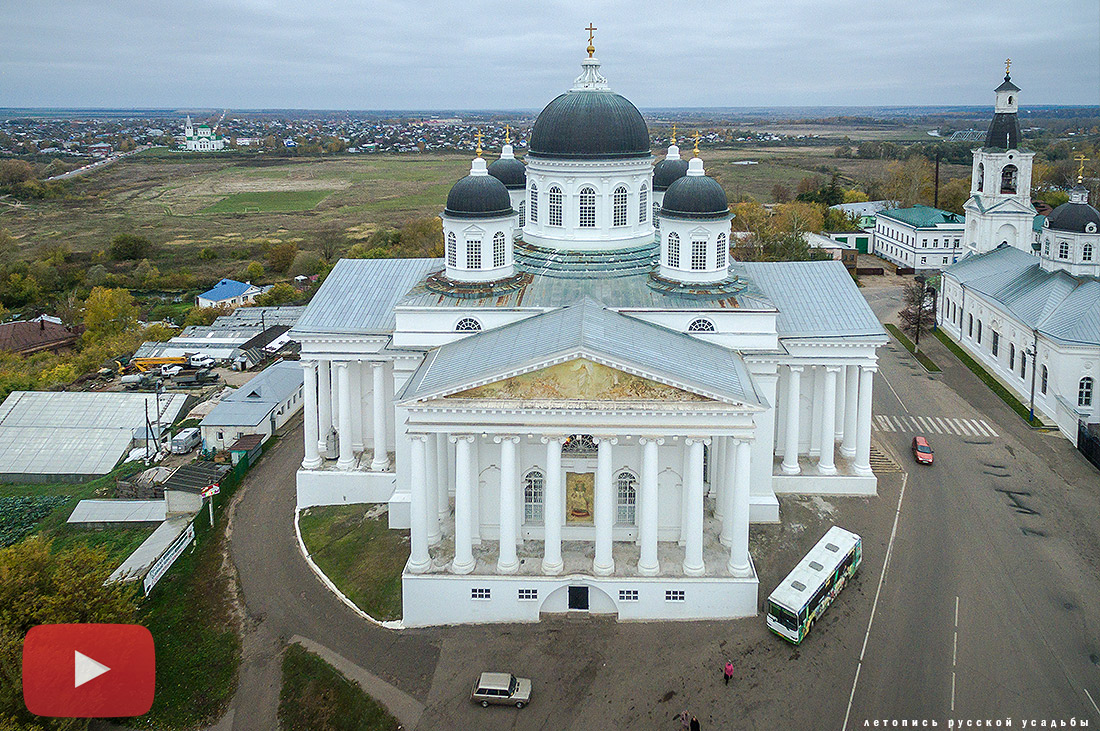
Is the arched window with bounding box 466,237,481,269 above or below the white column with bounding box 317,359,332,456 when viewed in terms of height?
above

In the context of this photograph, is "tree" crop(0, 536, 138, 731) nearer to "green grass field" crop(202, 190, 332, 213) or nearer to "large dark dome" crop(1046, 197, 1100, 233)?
"large dark dome" crop(1046, 197, 1100, 233)

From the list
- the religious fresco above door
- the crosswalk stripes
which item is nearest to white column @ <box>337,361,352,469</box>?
the religious fresco above door

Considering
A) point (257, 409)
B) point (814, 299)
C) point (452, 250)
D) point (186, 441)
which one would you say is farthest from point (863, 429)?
point (186, 441)

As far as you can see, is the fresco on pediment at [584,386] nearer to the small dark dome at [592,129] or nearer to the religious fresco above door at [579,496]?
the religious fresco above door at [579,496]

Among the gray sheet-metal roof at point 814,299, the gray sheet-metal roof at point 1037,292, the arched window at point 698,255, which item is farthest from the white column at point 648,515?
the gray sheet-metal roof at point 1037,292

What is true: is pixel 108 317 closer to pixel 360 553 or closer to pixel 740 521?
pixel 360 553

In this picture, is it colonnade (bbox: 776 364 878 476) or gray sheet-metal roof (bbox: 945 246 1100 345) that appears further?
gray sheet-metal roof (bbox: 945 246 1100 345)
